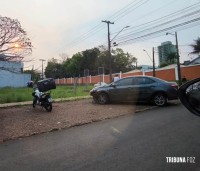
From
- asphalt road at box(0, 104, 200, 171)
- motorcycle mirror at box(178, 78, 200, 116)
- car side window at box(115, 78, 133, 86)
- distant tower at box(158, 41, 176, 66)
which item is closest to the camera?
motorcycle mirror at box(178, 78, 200, 116)

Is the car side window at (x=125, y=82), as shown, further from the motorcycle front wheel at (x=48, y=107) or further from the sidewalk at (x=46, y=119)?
the motorcycle front wheel at (x=48, y=107)

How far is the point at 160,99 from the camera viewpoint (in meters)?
14.1

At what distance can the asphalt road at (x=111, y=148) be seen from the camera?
5.48 meters

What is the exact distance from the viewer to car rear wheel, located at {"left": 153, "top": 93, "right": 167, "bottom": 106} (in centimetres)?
1402

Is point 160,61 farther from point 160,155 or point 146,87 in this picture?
point 160,155

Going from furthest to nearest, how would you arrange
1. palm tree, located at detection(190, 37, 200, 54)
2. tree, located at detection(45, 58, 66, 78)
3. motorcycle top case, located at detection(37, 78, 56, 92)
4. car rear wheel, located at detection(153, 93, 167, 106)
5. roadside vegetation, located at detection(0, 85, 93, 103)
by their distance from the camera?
1. tree, located at detection(45, 58, 66, 78)
2. palm tree, located at detection(190, 37, 200, 54)
3. roadside vegetation, located at detection(0, 85, 93, 103)
4. motorcycle top case, located at detection(37, 78, 56, 92)
5. car rear wheel, located at detection(153, 93, 167, 106)

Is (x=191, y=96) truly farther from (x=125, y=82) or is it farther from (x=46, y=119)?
(x=125, y=82)

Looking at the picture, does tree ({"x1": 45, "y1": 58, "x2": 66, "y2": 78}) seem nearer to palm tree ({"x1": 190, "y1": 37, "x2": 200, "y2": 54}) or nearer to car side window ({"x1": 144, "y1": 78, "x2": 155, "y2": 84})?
palm tree ({"x1": 190, "y1": 37, "x2": 200, "y2": 54})

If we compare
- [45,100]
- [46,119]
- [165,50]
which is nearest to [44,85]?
[45,100]

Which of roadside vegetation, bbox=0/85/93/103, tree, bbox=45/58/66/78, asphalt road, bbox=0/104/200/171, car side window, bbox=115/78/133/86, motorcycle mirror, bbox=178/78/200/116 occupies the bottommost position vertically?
asphalt road, bbox=0/104/200/171

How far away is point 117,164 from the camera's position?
17.9 feet

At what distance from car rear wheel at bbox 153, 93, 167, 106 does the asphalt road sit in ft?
14.0

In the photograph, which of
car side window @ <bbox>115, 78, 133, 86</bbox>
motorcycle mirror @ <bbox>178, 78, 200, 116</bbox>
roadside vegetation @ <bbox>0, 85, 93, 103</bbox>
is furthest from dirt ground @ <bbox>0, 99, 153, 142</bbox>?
motorcycle mirror @ <bbox>178, 78, 200, 116</bbox>

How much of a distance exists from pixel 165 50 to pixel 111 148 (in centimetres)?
6240
